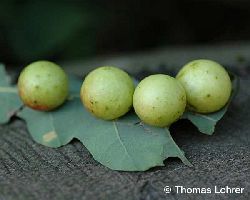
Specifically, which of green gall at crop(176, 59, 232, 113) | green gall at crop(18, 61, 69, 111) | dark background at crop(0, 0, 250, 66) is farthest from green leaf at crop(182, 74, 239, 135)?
dark background at crop(0, 0, 250, 66)

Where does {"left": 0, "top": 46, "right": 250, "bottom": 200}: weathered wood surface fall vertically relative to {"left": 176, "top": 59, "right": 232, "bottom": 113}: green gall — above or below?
below

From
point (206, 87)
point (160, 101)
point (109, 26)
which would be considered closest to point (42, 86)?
point (160, 101)

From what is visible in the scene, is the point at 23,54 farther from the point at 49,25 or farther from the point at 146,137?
the point at 146,137

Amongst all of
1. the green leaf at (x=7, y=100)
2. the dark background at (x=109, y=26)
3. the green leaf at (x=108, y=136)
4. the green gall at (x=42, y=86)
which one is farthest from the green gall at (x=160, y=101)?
the dark background at (x=109, y=26)

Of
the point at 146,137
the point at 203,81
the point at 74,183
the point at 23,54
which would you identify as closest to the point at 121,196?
the point at 74,183

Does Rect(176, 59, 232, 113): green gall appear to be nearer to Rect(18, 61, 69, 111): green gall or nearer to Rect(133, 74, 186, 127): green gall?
Rect(133, 74, 186, 127): green gall
